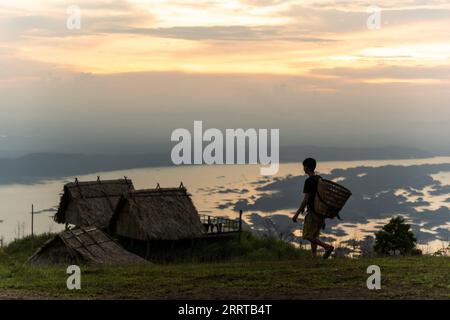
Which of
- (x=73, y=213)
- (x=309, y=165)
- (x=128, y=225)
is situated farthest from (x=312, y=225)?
(x=73, y=213)

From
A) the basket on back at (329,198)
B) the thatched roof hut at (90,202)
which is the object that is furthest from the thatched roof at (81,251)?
the basket on back at (329,198)

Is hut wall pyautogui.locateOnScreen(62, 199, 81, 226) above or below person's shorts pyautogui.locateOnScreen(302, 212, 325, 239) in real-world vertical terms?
above

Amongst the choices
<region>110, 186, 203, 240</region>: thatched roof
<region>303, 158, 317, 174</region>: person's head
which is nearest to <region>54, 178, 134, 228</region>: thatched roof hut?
<region>110, 186, 203, 240</region>: thatched roof

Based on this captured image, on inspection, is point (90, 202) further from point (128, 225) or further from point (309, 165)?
point (309, 165)

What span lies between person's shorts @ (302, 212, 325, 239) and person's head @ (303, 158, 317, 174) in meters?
0.88

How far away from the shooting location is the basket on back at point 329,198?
1252 centimetres

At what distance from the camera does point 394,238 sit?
23.0 metres

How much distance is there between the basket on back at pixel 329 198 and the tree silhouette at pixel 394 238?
34.9ft

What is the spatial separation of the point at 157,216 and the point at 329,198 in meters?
16.7

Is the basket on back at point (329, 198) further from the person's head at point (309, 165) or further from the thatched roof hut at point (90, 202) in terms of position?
the thatched roof hut at point (90, 202)

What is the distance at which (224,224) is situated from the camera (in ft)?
101

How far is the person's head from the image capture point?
1254 cm

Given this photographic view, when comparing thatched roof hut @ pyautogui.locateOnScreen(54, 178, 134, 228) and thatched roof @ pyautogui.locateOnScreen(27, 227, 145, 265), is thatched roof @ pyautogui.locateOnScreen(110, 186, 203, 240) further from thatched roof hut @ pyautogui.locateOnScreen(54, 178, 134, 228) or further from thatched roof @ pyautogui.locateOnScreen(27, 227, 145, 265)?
thatched roof @ pyautogui.locateOnScreen(27, 227, 145, 265)
